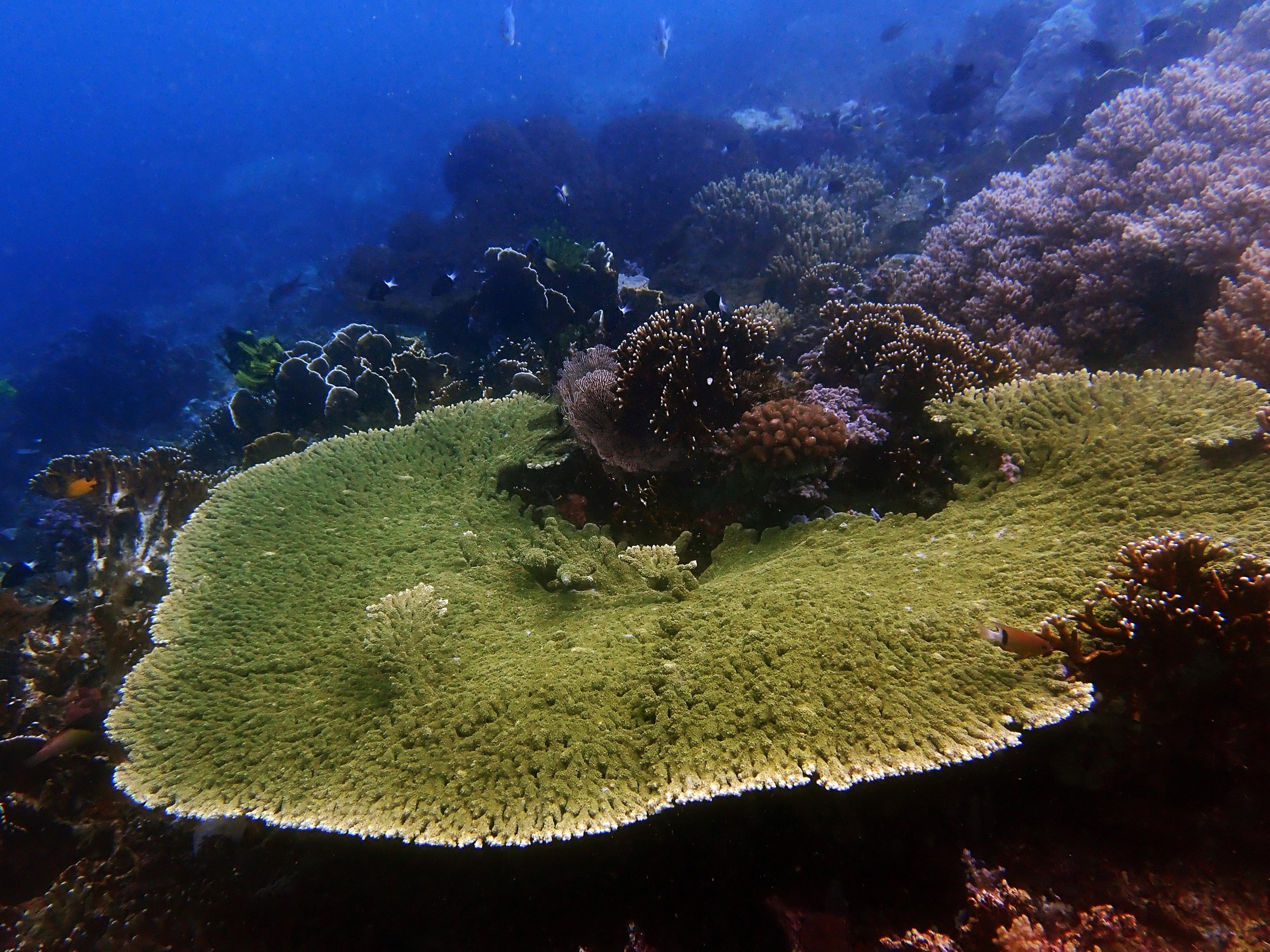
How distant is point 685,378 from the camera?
4.29 metres

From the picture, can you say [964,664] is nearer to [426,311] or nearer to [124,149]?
[426,311]

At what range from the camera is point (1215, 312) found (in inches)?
186

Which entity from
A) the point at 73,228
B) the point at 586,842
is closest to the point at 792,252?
the point at 586,842

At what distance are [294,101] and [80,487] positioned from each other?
323 ft

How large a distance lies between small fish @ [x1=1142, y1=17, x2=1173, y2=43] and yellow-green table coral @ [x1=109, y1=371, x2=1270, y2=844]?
19.0m

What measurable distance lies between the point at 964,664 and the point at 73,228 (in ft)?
273

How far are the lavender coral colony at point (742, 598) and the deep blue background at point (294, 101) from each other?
31.0 m

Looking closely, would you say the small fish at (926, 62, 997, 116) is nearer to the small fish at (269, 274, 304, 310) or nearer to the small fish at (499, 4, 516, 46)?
the small fish at (499, 4, 516, 46)

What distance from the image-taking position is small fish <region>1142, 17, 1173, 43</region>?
14.9 m

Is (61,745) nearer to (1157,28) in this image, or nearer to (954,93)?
(954,93)

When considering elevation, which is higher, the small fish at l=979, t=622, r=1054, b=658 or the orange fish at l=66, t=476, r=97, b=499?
the orange fish at l=66, t=476, r=97, b=499

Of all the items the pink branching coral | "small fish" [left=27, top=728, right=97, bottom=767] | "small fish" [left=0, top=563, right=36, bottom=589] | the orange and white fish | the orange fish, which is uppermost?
the orange and white fish

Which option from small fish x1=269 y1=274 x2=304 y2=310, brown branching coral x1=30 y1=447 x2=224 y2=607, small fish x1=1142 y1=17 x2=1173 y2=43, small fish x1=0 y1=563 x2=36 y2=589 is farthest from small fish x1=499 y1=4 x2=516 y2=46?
small fish x1=0 y1=563 x2=36 y2=589

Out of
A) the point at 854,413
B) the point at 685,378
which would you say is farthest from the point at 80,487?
the point at 854,413
